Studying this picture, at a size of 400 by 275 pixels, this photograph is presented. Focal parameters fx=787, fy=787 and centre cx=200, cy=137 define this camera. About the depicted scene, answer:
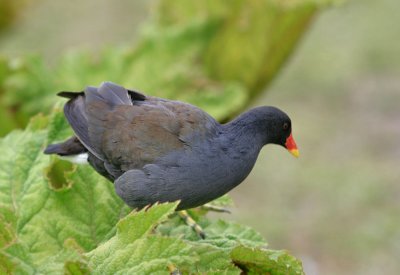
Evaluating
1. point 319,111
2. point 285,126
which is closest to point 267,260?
point 285,126

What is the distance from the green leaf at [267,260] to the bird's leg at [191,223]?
20 centimetres

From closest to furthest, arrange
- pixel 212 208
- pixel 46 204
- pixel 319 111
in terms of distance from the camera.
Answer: pixel 46 204 < pixel 212 208 < pixel 319 111

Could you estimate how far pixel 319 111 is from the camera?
23.1 ft

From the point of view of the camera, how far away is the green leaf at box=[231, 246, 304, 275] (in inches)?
70.7

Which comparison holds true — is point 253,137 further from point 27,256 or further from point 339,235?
point 339,235

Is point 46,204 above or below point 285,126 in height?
below

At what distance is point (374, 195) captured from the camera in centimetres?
579

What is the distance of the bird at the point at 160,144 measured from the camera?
214 cm

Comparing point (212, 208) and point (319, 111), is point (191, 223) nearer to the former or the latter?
point (212, 208)

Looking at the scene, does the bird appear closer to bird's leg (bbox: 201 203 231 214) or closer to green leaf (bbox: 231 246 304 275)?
bird's leg (bbox: 201 203 231 214)

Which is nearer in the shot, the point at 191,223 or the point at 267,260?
the point at 267,260

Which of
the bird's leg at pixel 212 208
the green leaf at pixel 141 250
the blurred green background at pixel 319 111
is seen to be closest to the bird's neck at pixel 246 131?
the bird's leg at pixel 212 208

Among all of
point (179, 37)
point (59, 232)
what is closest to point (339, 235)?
point (179, 37)

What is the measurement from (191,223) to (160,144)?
24 cm
